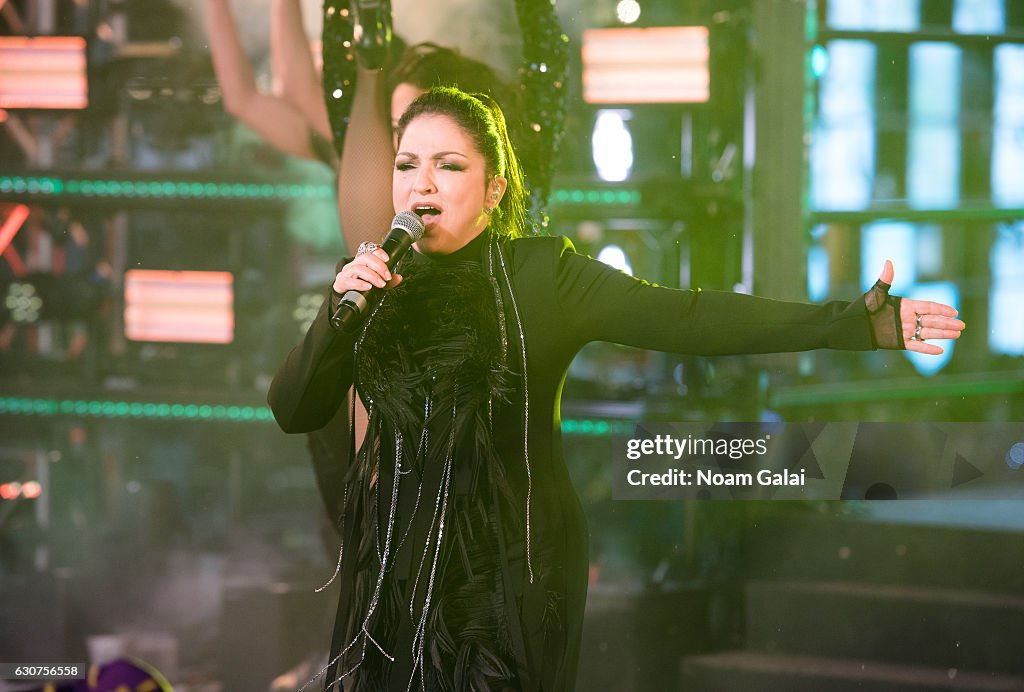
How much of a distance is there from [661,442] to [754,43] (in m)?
1.02

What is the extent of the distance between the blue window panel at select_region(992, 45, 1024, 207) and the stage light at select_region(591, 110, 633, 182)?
0.90 meters

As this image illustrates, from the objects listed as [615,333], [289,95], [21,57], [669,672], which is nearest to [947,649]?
[669,672]

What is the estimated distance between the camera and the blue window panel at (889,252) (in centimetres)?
231

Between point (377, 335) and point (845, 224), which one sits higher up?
point (845, 224)

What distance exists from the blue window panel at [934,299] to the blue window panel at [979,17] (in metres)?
0.64

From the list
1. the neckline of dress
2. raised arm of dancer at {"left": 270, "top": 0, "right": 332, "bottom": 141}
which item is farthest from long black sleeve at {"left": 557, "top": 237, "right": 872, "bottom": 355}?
raised arm of dancer at {"left": 270, "top": 0, "right": 332, "bottom": 141}

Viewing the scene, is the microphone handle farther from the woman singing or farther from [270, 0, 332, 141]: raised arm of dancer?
[270, 0, 332, 141]: raised arm of dancer

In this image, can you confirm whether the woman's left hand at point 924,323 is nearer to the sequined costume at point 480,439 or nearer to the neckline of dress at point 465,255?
the sequined costume at point 480,439

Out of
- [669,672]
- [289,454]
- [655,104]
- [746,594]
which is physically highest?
[655,104]

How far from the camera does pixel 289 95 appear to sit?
2.38 m

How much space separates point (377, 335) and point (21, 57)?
57.8 inches

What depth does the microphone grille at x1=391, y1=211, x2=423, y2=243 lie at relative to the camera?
1.58 meters

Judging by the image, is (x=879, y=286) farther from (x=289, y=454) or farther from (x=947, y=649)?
(x=289, y=454)

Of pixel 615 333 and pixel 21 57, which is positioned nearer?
pixel 615 333
